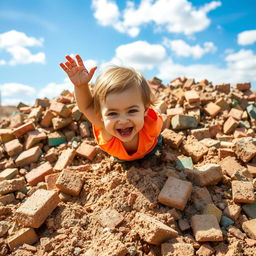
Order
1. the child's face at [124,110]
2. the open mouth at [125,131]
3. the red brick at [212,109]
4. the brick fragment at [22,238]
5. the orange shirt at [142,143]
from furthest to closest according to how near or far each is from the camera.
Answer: the red brick at [212,109] → the orange shirt at [142,143] → the open mouth at [125,131] → the child's face at [124,110] → the brick fragment at [22,238]

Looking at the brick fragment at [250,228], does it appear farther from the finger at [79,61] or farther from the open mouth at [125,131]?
the finger at [79,61]

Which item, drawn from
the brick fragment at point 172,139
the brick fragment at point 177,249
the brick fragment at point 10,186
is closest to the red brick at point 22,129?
the brick fragment at point 10,186

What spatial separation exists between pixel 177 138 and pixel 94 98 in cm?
109

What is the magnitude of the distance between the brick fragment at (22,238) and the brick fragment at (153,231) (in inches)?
31.0

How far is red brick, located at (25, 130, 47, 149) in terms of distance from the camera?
3.34m

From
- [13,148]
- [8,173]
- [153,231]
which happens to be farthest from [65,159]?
[153,231]

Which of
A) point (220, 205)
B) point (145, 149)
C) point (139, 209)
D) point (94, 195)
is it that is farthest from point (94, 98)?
point (220, 205)

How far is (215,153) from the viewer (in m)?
2.95

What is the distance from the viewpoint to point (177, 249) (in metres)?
1.74

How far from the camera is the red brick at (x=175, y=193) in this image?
6.75 ft

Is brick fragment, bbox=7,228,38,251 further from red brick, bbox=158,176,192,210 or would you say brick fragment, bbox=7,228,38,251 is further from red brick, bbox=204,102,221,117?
red brick, bbox=204,102,221,117

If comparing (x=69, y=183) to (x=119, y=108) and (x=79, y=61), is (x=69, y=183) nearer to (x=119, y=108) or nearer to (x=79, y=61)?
(x=119, y=108)

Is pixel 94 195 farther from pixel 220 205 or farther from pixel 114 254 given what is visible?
pixel 220 205

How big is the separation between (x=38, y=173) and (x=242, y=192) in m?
2.02
